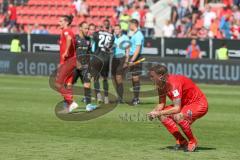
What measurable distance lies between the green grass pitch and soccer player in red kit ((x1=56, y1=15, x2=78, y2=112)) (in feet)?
1.84

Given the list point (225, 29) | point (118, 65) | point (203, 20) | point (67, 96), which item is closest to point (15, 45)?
point (203, 20)

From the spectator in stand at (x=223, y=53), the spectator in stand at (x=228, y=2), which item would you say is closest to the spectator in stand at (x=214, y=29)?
the spectator in stand at (x=228, y=2)

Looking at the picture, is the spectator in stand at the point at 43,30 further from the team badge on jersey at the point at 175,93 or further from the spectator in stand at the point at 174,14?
the team badge on jersey at the point at 175,93

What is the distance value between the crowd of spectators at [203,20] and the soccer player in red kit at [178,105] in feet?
69.3

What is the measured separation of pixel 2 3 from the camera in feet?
139

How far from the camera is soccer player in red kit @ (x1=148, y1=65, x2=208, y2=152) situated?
460 inches

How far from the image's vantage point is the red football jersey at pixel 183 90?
38.4ft

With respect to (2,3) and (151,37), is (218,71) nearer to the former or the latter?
(151,37)

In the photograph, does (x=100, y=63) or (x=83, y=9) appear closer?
(x=100, y=63)

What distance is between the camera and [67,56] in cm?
1795

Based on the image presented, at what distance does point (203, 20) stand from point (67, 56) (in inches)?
682

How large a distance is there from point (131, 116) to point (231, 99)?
6.27 metres

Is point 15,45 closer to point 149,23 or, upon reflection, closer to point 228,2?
point 149,23

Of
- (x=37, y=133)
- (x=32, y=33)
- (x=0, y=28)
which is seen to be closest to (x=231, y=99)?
(x=37, y=133)
